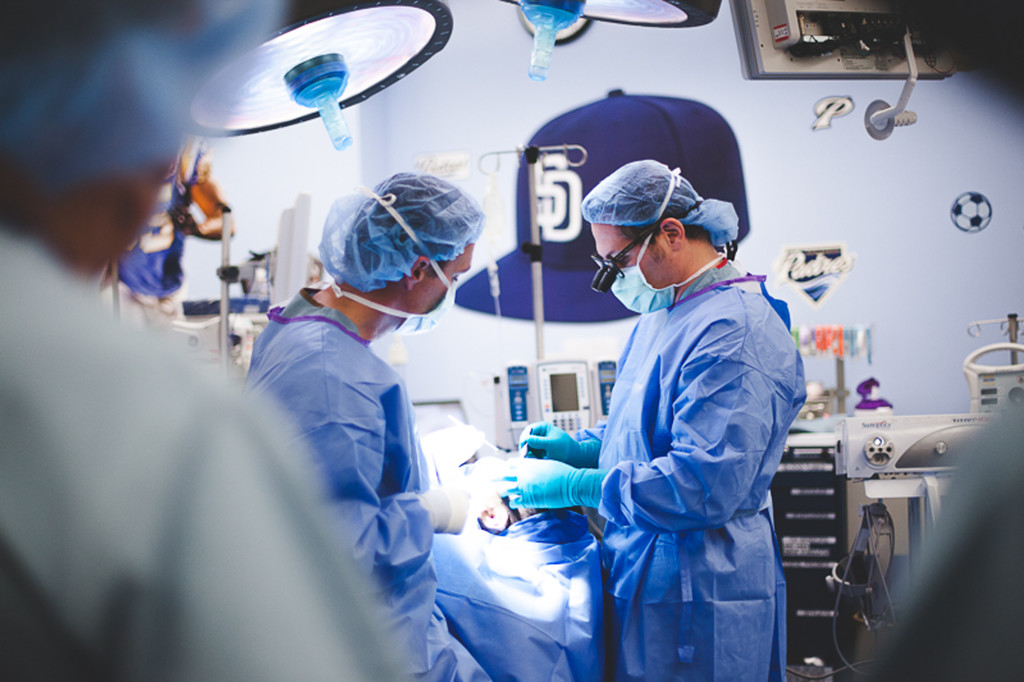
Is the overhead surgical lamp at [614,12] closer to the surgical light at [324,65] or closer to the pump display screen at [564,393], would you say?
the surgical light at [324,65]

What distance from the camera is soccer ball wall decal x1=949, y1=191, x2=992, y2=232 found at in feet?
12.7

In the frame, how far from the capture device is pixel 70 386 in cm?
34

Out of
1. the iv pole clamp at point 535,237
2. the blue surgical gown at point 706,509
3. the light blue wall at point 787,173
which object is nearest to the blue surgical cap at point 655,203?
the blue surgical gown at point 706,509

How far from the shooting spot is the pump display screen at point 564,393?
2922 mm

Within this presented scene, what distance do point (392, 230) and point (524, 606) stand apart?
2.98 feet

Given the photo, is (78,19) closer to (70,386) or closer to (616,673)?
(70,386)

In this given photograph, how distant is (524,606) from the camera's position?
150 cm

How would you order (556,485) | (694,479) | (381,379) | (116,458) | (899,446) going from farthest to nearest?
(899,446) < (556,485) < (694,479) < (381,379) < (116,458)

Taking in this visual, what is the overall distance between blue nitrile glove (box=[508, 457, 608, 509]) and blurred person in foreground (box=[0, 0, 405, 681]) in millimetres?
1303

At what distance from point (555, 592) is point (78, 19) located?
1.45 metres

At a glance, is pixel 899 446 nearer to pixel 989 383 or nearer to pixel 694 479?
pixel 989 383

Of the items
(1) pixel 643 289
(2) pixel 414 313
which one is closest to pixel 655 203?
(1) pixel 643 289

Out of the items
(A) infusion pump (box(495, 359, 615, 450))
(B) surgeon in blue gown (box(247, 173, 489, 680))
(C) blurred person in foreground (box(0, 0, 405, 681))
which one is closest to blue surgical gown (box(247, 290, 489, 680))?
(B) surgeon in blue gown (box(247, 173, 489, 680))

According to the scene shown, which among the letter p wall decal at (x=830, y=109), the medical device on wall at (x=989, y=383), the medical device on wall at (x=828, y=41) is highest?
the letter p wall decal at (x=830, y=109)
